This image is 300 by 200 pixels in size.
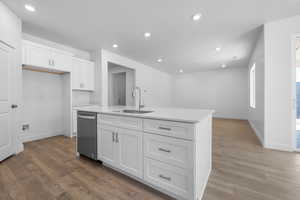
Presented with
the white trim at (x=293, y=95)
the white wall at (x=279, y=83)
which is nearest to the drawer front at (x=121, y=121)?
the white wall at (x=279, y=83)

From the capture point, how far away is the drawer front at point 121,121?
5.14 feet

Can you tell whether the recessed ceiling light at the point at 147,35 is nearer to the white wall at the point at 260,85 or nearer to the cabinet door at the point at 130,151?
the cabinet door at the point at 130,151

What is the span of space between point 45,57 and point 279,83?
17.2ft

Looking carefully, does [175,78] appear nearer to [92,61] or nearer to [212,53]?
[212,53]

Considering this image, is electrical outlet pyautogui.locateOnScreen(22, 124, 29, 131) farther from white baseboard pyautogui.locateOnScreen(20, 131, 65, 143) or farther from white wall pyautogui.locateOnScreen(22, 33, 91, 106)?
white wall pyautogui.locateOnScreen(22, 33, 91, 106)

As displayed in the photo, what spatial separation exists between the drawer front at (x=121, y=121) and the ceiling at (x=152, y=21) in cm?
188

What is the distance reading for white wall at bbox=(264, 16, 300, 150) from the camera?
2.52 m

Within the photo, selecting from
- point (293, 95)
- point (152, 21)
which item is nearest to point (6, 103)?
point (152, 21)

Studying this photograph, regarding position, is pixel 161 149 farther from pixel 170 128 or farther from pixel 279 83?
pixel 279 83

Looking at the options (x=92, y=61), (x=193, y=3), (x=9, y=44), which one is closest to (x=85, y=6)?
(x=9, y=44)

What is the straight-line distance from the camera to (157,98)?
7066mm

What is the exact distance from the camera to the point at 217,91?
23.0ft

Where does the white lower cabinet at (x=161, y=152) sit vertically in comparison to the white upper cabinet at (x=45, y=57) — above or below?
below

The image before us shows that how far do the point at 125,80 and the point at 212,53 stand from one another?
12.4 ft
